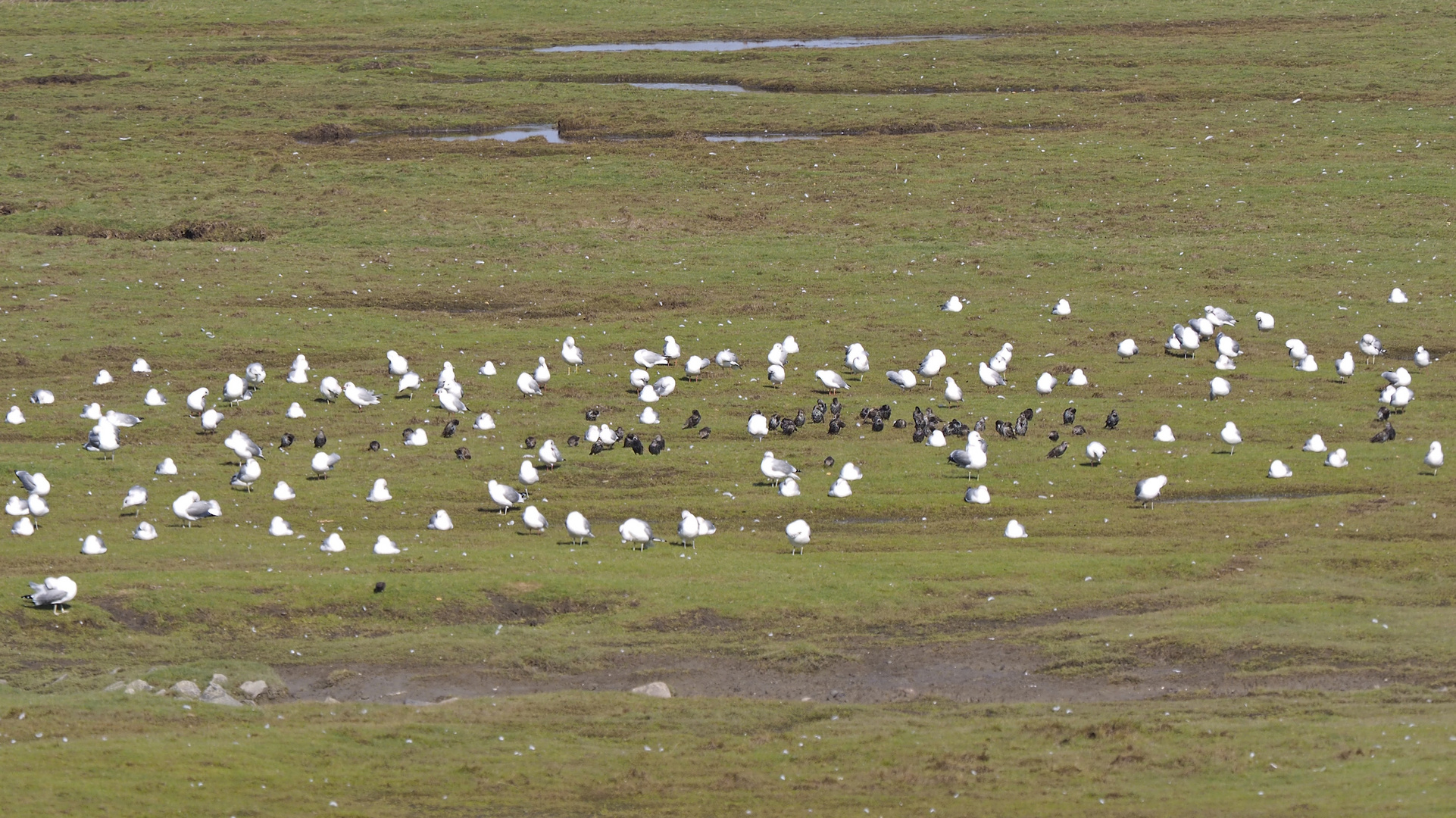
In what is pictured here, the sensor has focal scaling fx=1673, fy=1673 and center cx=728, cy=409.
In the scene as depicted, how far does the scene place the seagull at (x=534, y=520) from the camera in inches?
1435

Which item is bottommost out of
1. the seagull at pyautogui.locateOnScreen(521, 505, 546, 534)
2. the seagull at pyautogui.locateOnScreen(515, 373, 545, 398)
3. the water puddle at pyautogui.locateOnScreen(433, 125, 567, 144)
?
the seagull at pyautogui.locateOnScreen(521, 505, 546, 534)

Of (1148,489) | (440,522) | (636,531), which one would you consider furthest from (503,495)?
(1148,489)

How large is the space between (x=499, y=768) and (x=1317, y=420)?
27.6 metres

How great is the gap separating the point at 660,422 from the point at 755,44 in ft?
236

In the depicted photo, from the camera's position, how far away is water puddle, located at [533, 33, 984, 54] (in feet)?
358

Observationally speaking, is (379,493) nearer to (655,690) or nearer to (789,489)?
(789,489)

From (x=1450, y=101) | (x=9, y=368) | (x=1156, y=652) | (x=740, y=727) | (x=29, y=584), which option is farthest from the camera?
(x=1450, y=101)

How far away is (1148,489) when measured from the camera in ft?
125

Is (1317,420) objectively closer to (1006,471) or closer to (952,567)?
(1006,471)

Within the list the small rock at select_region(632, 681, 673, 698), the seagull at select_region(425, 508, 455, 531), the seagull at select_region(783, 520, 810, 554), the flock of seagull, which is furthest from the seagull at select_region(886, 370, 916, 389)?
the small rock at select_region(632, 681, 673, 698)

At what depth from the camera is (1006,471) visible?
4034 cm

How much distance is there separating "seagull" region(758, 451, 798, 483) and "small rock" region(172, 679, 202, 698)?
15297 millimetres

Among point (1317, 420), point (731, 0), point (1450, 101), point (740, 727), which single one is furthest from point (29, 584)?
point (731, 0)

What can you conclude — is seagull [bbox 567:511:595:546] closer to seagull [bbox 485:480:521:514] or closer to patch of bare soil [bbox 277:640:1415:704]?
seagull [bbox 485:480:521:514]
